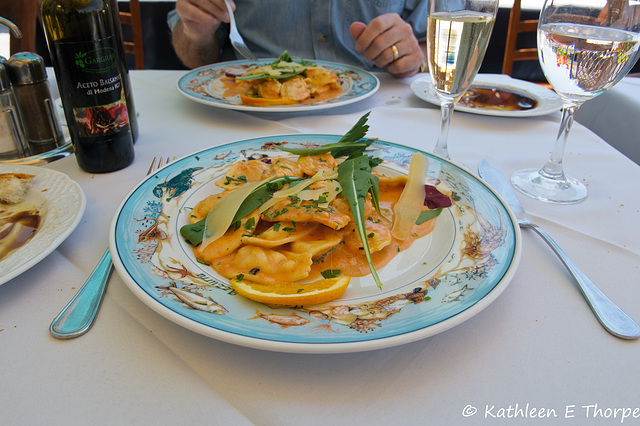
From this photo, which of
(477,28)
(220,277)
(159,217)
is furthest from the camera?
(477,28)

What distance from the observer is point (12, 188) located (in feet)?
3.04

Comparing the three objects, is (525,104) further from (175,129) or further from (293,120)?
(175,129)

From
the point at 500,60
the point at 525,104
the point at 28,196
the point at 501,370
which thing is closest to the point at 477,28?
the point at 525,104

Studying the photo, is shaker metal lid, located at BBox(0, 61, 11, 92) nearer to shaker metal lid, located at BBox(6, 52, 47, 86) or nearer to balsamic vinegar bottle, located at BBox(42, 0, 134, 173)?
shaker metal lid, located at BBox(6, 52, 47, 86)

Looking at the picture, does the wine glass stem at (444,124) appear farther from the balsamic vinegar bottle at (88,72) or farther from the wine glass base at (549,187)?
the balsamic vinegar bottle at (88,72)

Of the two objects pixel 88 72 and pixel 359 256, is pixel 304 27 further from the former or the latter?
pixel 359 256

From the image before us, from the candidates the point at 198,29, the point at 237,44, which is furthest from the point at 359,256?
the point at 198,29

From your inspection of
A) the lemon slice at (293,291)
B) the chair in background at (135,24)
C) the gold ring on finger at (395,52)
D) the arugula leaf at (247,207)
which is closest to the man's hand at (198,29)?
the chair in background at (135,24)

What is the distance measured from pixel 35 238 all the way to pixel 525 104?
1611mm

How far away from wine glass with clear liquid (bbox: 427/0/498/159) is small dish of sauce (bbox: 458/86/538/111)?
0.49 m

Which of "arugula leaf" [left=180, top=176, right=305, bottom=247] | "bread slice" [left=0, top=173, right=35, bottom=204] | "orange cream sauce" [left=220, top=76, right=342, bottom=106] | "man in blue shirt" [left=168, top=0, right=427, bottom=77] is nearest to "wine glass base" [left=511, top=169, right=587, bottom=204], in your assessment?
"arugula leaf" [left=180, top=176, right=305, bottom=247]

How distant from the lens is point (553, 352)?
0.64 metres

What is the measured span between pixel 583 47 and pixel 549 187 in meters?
0.35

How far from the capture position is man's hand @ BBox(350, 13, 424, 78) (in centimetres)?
190
